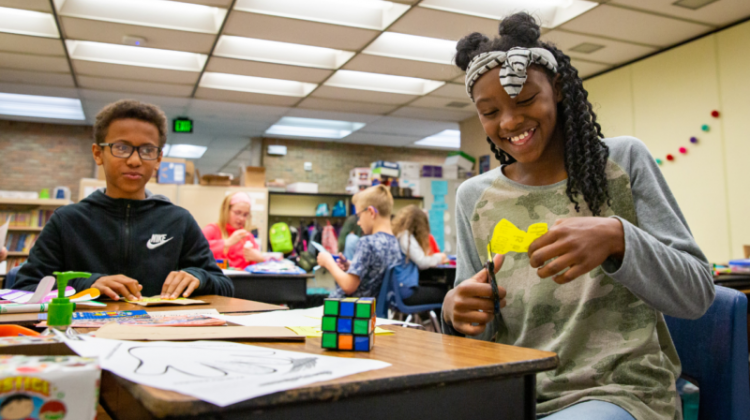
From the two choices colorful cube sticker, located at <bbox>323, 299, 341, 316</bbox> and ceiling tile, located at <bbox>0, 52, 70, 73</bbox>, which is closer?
colorful cube sticker, located at <bbox>323, 299, 341, 316</bbox>

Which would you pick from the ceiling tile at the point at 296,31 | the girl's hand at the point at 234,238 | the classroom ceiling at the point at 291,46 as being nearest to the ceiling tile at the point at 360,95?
the classroom ceiling at the point at 291,46

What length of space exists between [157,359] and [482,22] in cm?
437

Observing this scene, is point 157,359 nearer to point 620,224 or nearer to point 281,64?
point 620,224

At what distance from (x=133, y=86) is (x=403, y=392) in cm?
655

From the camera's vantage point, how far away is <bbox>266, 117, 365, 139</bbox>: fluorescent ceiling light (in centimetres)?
802

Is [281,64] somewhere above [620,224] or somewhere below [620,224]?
above

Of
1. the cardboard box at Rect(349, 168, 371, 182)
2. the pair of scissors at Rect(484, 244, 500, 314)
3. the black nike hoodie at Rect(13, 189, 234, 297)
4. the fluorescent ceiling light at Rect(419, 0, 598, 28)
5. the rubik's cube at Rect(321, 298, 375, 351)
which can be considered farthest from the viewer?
the cardboard box at Rect(349, 168, 371, 182)

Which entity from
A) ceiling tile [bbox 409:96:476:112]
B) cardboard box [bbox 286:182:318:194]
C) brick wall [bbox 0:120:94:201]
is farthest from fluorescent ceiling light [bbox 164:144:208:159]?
ceiling tile [bbox 409:96:476:112]

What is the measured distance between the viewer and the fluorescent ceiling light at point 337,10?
13.7 ft

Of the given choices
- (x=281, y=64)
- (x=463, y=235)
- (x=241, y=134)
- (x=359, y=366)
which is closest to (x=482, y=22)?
(x=281, y=64)

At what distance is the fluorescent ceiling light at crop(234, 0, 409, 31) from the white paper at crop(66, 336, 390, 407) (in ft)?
13.1

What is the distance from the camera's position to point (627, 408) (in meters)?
0.84

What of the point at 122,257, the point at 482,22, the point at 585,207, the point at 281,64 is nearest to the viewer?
the point at 585,207

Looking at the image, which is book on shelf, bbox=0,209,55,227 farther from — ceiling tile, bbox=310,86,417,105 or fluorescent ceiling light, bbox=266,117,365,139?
ceiling tile, bbox=310,86,417,105
